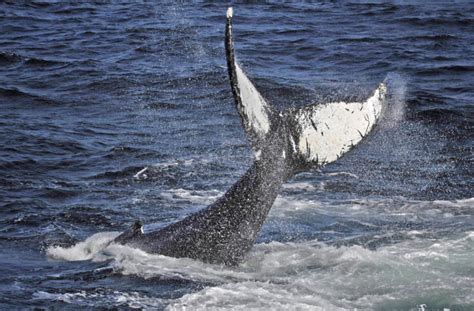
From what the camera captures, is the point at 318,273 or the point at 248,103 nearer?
the point at 248,103

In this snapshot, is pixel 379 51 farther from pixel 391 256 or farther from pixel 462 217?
pixel 391 256

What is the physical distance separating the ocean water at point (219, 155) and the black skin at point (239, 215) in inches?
6.9

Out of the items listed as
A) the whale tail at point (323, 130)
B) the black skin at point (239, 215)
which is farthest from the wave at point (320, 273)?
the whale tail at point (323, 130)

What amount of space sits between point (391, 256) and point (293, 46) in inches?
517

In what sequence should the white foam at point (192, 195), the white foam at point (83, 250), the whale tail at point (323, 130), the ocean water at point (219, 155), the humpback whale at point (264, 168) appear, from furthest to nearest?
the white foam at point (192, 195) → the white foam at point (83, 250) → the whale tail at point (323, 130) → the ocean water at point (219, 155) → the humpback whale at point (264, 168)

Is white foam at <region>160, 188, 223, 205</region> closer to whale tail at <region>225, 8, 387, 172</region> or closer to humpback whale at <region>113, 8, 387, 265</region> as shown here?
humpback whale at <region>113, 8, 387, 265</region>

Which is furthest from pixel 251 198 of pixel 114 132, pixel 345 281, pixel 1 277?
pixel 114 132

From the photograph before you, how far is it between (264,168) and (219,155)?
556cm

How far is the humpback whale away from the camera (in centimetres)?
913

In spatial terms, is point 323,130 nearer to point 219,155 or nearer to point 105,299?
point 105,299

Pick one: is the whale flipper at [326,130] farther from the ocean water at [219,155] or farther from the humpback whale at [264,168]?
the ocean water at [219,155]

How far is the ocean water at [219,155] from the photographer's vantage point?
9.34m

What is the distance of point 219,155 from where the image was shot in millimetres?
14867

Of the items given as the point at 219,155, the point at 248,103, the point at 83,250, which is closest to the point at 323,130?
the point at 248,103
